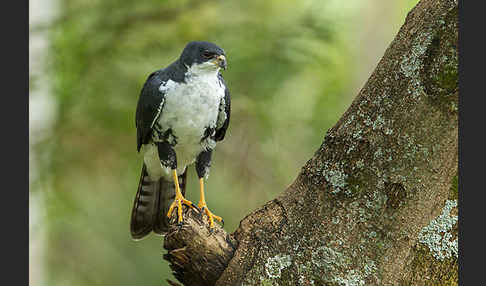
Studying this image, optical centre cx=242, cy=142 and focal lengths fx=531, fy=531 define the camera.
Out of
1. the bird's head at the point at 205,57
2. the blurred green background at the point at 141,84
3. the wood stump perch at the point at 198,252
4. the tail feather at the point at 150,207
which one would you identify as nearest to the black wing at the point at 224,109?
the bird's head at the point at 205,57

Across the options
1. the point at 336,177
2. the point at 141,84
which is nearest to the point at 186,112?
the point at 336,177

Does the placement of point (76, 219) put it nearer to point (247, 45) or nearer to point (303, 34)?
point (247, 45)

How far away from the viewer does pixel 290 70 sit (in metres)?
6.47

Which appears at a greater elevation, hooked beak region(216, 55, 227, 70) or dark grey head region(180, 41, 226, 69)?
dark grey head region(180, 41, 226, 69)

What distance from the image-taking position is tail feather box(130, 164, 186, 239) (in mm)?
4758

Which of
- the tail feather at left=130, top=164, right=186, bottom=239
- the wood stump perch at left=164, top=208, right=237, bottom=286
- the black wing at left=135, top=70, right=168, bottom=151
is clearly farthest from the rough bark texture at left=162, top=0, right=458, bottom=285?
the tail feather at left=130, top=164, right=186, bottom=239

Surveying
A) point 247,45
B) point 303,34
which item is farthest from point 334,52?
point 247,45

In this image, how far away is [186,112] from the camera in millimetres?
4086

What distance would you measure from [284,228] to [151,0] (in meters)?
4.56

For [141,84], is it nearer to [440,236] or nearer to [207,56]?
[207,56]

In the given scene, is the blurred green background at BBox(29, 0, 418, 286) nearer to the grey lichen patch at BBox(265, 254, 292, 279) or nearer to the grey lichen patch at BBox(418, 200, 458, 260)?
the grey lichen patch at BBox(265, 254, 292, 279)

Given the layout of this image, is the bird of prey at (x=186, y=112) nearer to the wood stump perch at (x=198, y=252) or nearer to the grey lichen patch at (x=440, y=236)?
the wood stump perch at (x=198, y=252)

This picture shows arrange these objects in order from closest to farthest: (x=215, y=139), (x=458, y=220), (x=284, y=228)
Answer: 1. (x=458, y=220)
2. (x=284, y=228)
3. (x=215, y=139)

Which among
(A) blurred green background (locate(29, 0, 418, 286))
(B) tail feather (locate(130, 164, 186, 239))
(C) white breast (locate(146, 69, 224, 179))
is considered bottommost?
(B) tail feather (locate(130, 164, 186, 239))
